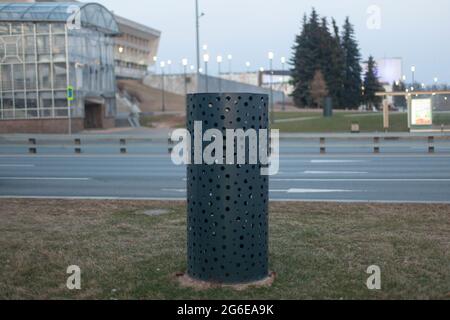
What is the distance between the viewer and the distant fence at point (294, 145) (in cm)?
2403

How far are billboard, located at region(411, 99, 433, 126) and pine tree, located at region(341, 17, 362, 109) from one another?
154 ft

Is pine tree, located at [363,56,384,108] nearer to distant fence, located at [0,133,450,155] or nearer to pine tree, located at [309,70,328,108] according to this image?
pine tree, located at [309,70,328,108]

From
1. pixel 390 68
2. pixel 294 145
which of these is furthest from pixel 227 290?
pixel 390 68

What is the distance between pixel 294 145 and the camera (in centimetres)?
2733

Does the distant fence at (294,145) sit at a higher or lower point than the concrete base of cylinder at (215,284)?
higher

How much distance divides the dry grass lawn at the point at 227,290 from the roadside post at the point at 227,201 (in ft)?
0.96

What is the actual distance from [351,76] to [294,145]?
180 feet

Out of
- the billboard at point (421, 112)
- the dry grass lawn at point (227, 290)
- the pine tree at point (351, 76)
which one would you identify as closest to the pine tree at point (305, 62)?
the pine tree at point (351, 76)

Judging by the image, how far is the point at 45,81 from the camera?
41.7 m

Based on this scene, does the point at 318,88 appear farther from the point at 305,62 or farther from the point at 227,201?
the point at 227,201

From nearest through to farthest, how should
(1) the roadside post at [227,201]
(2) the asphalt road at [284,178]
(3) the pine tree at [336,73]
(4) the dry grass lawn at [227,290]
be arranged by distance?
(4) the dry grass lawn at [227,290] → (1) the roadside post at [227,201] → (2) the asphalt road at [284,178] → (3) the pine tree at [336,73]

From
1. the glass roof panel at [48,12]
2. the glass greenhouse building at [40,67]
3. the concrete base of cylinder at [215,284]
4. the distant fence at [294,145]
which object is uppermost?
the glass roof panel at [48,12]

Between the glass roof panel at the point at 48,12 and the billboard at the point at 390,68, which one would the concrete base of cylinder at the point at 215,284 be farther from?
the billboard at the point at 390,68

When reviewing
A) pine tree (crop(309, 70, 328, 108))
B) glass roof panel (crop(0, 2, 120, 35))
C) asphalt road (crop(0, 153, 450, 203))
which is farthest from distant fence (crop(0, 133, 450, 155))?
pine tree (crop(309, 70, 328, 108))
